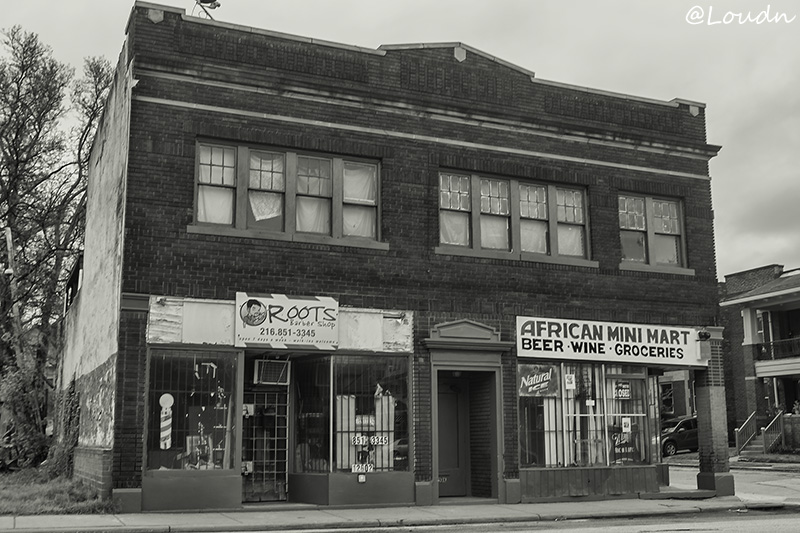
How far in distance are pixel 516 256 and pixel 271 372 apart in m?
5.49

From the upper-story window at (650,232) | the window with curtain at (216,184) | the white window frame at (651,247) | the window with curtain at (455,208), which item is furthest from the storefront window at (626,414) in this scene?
the window with curtain at (216,184)

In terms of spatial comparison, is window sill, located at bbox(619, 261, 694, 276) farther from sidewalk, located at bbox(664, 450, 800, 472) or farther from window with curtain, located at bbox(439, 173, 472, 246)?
sidewalk, located at bbox(664, 450, 800, 472)

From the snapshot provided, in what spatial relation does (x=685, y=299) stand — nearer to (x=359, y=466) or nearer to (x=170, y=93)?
(x=359, y=466)

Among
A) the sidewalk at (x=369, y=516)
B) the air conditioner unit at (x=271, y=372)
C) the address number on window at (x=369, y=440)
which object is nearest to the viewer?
the sidewalk at (x=369, y=516)

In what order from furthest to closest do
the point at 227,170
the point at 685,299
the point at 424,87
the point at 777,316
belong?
the point at 777,316
the point at 685,299
the point at 424,87
the point at 227,170

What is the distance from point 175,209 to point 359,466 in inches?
221

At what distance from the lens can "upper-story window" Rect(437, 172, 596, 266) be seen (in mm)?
18562

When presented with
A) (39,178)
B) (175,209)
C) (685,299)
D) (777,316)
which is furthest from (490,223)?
(777,316)

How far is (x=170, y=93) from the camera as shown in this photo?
16.3m

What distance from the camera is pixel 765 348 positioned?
40969mm

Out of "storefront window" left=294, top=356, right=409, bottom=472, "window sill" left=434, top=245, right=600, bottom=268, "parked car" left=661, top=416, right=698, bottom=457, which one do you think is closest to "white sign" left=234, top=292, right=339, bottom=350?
"storefront window" left=294, top=356, right=409, bottom=472

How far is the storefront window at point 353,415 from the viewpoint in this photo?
1667cm

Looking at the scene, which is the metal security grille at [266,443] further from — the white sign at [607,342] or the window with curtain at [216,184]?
the white sign at [607,342]

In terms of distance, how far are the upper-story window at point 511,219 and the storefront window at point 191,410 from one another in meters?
5.05
